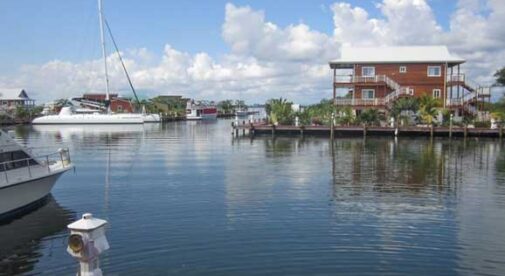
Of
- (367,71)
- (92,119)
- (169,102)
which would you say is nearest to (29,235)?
(367,71)

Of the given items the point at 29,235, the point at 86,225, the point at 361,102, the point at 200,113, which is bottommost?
the point at 29,235

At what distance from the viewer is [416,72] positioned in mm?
64812

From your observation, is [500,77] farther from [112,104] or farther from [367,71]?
[112,104]

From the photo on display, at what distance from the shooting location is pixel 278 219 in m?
16.5

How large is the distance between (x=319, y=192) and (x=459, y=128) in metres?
36.8

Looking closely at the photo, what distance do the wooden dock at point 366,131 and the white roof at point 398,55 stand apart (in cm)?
1073

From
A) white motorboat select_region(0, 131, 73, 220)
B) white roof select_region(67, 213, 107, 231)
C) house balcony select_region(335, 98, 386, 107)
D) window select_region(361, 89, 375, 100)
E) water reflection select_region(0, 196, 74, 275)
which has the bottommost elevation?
water reflection select_region(0, 196, 74, 275)

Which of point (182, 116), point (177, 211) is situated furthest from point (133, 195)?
point (182, 116)

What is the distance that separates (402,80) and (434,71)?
155 inches

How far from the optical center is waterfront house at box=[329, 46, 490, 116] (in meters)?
62.5

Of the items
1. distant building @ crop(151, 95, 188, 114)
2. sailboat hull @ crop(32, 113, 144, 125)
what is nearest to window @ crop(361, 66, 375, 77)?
sailboat hull @ crop(32, 113, 144, 125)

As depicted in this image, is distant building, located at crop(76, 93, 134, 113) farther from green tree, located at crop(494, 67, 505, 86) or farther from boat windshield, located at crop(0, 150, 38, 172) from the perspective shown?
boat windshield, located at crop(0, 150, 38, 172)

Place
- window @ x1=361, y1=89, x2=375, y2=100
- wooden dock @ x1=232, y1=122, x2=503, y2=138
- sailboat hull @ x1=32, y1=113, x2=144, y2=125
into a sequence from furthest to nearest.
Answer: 1. sailboat hull @ x1=32, y1=113, x2=144, y2=125
2. window @ x1=361, y1=89, x2=375, y2=100
3. wooden dock @ x1=232, y1=122, x2=503, y2=138

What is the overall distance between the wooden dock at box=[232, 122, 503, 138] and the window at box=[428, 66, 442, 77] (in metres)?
12.6
